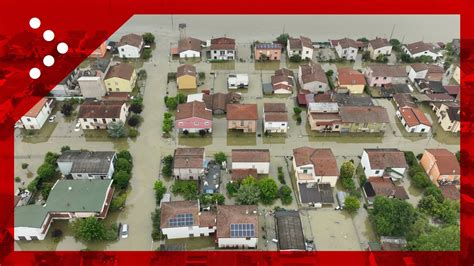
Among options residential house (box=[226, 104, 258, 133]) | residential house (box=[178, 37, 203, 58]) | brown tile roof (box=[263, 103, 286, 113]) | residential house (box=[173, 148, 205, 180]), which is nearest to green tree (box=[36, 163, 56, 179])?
residential house (box=[173, 148, 205, 180])

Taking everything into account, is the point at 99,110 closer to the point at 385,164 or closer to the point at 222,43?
the point at 222,43

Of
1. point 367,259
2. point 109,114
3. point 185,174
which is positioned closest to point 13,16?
point 109,114

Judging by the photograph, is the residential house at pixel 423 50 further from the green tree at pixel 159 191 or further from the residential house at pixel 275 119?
the green tree at pixel 159 191

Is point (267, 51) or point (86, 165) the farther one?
point (267, 51)

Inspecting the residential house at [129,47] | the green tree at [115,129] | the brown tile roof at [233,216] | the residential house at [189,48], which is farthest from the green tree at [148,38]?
the brown tile roof at [233,216]

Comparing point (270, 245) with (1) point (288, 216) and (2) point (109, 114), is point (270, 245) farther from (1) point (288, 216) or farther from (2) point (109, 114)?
(2) point (109, 114)

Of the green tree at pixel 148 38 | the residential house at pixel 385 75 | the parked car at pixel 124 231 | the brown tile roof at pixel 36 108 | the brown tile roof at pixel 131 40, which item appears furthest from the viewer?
the green tree at pixel 148 38

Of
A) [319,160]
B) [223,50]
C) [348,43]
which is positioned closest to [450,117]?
[319,160]
